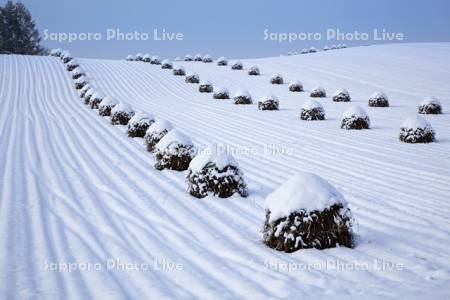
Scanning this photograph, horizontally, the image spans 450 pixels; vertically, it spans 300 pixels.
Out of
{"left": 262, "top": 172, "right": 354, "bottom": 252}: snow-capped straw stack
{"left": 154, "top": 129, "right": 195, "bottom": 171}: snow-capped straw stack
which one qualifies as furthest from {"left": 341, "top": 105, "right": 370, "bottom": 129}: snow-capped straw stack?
{"left": 262, "top": 172, "right": 354, "bottom": 252}: snow-capped straw stack

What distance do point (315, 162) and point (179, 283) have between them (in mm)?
6799

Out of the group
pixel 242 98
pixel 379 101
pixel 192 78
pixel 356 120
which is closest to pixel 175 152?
pixel 356 120

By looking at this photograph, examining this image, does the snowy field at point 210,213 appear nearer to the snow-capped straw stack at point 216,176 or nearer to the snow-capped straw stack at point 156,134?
the snow-capped straw stack at point 216,176

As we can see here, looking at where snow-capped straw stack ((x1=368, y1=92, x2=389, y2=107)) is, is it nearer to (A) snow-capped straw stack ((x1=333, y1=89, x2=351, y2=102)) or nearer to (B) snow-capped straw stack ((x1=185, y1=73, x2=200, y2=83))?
(A) snow-capped straw stack ((x1=333, y1=89, x2=351, y2=102))

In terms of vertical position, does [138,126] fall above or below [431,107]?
below

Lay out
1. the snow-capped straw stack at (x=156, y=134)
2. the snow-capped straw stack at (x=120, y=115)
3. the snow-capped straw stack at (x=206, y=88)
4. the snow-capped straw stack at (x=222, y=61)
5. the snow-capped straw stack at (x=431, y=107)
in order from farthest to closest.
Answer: the snow-capped straw stack at (x=222, y=61)
the snow-capped straw stack at (x=206, y=88)
the snow-capped straw stack at (x=431, y=107)
the snow-capped straw stack at (x=120, y=115)
the snow-capped straw stack at (x=156, y=134)

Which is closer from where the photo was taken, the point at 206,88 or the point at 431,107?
the point at 431,107

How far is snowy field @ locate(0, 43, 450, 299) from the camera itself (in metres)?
5.34

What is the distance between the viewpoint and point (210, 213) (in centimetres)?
793

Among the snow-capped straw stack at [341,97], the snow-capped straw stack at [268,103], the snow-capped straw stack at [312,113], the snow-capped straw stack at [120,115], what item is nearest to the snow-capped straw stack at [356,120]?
the snow-capped straw stack at [312,113]

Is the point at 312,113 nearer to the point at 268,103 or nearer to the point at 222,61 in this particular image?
the point at 268,103

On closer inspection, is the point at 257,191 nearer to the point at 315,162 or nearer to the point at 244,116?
the point at 315,162

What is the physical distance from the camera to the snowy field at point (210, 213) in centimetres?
534

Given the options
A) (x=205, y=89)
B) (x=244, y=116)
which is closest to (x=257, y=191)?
(x=244, y=116)
